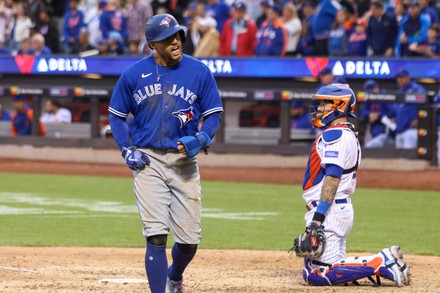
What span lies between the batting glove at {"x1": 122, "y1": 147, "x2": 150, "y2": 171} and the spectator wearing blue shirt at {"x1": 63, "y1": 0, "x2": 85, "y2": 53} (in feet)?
53.1

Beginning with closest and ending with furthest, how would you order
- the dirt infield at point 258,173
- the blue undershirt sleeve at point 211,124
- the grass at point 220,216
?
the blue undershirt sleeve at point 211,124 < the grass at point 220,216 < the dirt infield at point 258,173

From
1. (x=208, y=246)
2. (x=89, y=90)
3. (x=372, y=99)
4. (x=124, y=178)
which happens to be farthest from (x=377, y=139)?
(x=208, y=246)

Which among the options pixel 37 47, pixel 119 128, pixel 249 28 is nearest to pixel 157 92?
pixel 119 128

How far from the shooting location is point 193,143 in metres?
6.86

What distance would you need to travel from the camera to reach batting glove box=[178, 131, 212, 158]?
6.85 m

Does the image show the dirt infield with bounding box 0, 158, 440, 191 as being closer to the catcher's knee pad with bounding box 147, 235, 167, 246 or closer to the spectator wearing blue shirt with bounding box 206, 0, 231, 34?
the spectator wearing blue shirt with bounding box 206, 0, 231, 34

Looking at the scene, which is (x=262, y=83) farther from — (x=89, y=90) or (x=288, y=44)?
(x=89, y=90)

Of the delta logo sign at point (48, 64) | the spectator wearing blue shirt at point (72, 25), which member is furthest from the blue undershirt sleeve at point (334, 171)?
the spectator wearing blue shirt at point (72, 25)

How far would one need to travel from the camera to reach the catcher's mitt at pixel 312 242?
7430 mm

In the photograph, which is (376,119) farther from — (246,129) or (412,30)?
(246,129)

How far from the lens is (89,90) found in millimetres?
21047

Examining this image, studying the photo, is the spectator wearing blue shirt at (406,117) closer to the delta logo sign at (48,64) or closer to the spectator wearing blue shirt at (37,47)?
the delta logo sign at (48,64)

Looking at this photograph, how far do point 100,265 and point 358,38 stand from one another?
11114 millimetres

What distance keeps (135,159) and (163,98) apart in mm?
462
